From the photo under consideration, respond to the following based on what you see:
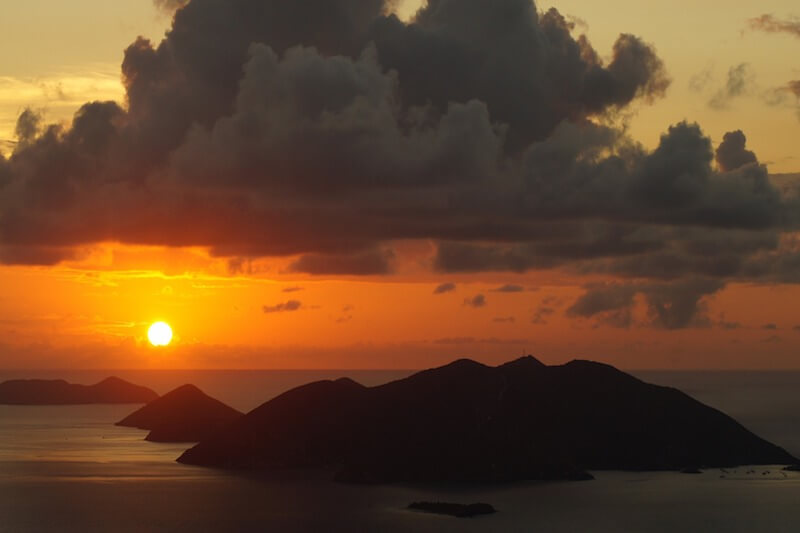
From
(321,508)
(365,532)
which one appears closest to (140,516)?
(321,508)

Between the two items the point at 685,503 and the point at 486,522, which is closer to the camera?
the point at 486,522

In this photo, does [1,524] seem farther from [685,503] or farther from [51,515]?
[685,503]

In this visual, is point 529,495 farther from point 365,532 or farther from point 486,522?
point 365,532

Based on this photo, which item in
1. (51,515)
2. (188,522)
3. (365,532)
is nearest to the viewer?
(365,532)

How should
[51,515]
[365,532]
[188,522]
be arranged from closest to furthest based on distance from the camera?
[365,532]
[188,522]
[51,515]

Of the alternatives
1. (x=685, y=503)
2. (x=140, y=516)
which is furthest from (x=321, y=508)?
(x=685, y=503)

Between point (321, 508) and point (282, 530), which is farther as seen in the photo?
point (321, 508)
